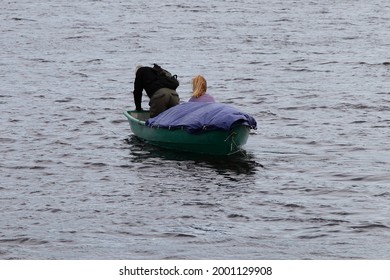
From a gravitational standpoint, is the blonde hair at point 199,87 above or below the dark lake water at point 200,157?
above

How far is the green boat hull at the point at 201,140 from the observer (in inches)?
867

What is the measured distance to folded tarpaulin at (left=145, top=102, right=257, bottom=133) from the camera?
71.4ft

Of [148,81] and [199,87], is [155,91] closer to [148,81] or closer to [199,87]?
[148,81]

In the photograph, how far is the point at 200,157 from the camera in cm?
2253

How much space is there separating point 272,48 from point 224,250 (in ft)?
83.3

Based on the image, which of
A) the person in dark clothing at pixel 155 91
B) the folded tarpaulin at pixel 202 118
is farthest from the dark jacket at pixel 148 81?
the folded tarpaulin at pixel 202 118

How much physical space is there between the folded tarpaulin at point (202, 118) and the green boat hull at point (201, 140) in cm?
13

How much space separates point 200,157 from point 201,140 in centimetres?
40

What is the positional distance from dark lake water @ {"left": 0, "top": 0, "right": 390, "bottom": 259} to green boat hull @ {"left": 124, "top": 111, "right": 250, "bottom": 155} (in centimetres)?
24

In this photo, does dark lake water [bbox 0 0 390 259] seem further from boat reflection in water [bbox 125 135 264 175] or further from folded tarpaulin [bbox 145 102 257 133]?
folded tarpaulin [bbox 145 102 257 133]

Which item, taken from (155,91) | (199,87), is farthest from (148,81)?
(199,87)

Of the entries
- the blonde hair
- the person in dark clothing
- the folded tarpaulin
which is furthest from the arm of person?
the blonde hair

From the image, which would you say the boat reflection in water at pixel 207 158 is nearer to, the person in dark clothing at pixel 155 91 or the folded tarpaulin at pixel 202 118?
the folded tarpaulin at pixel 202 118

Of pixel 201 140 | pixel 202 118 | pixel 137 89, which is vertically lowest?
pixel 201 140
